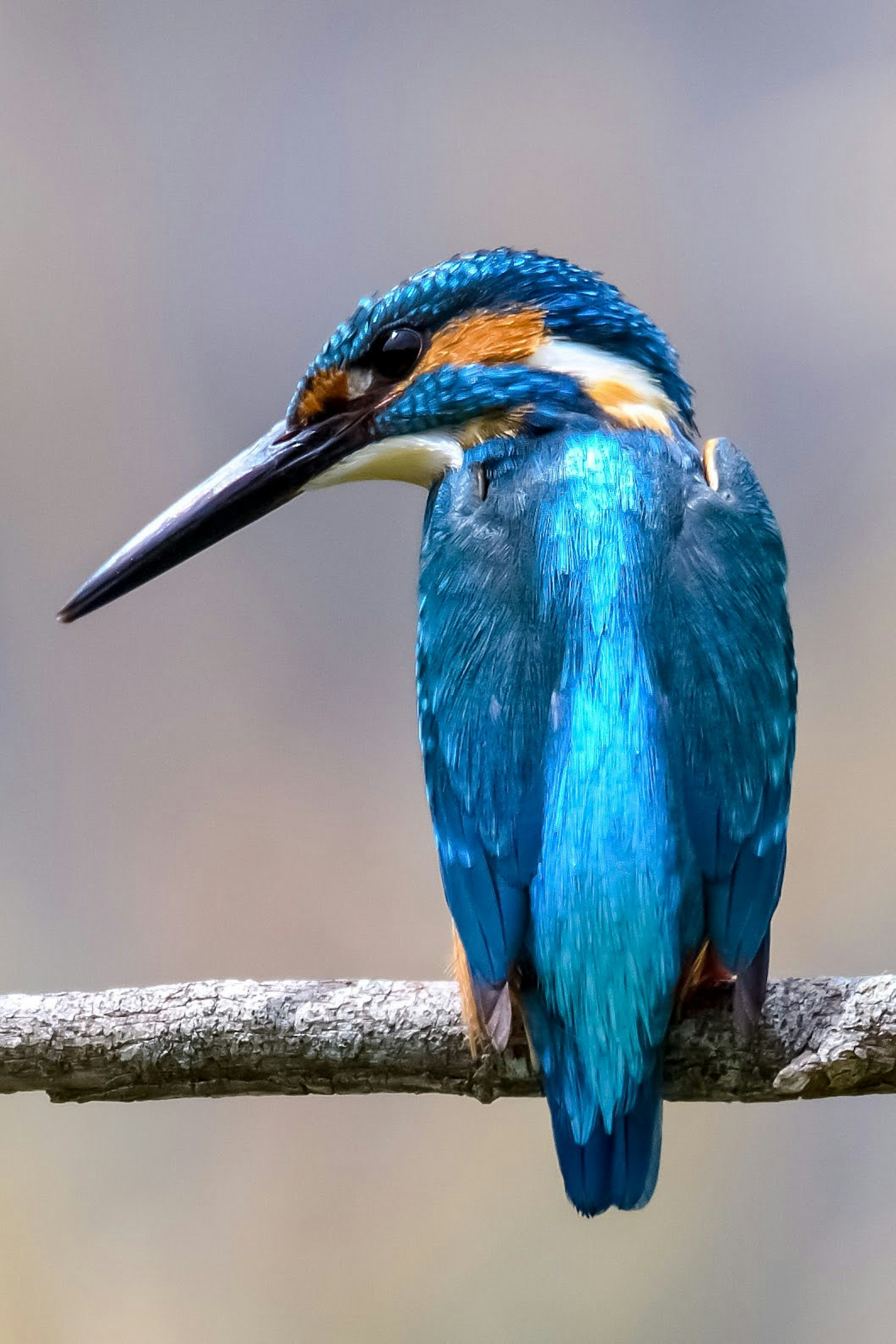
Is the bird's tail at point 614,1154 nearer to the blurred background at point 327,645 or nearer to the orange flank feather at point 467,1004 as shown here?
the orange flank feather at point 467,1004

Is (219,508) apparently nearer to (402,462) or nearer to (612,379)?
(402,462)

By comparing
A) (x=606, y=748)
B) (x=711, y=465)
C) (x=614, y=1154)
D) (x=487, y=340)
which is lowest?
(x=614, y=1154)

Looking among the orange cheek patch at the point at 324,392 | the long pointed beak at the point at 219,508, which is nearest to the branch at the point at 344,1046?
the long pointed beak at the point at 219,508

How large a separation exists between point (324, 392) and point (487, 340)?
5.7 inches

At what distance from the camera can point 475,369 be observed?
1.13 m

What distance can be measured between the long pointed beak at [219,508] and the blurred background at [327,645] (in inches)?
32.0

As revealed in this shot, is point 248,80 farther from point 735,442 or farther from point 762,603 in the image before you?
point 762,603

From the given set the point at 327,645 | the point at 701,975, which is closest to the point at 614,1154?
the point at 701,975

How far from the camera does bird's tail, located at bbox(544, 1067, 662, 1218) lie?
36.6 inches

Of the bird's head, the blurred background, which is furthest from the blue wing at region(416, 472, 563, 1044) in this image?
the blurred background

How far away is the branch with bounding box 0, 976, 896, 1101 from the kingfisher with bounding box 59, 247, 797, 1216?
0.04m

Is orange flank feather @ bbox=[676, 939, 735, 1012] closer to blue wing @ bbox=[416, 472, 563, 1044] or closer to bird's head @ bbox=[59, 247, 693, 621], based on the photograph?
blue wing @ bbox=[416, 472, 563, 1044]

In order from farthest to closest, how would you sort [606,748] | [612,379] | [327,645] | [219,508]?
[327,645]
[219,508]
[612,379]
[606,748]

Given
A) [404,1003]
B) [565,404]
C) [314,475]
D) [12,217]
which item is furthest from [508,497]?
[12,217]
